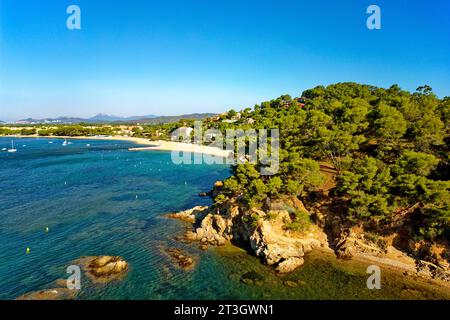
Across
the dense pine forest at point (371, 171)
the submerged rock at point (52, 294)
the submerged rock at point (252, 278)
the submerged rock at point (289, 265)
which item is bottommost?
the submerged rock at point (252, 278)

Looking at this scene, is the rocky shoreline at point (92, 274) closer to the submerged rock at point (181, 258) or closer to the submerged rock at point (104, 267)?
the submerged rock at point (104, 267)

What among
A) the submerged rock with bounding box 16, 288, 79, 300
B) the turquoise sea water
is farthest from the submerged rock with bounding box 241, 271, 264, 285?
the submerged rock with bounding box 16, 288, 79, 300

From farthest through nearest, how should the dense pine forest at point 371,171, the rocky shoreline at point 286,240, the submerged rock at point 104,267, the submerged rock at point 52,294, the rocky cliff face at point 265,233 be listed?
the rocky cliff face at point 265,233 → the dense pine forest at point 371,171 → the rocky shoreline at point 286,240 → the submerged rock at point 104,267 → the submerged rock at point 52,294

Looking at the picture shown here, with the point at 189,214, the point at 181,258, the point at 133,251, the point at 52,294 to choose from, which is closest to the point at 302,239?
the point at 181,258

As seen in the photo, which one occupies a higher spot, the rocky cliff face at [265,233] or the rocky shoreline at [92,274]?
the rocky cliff face at [265,233]

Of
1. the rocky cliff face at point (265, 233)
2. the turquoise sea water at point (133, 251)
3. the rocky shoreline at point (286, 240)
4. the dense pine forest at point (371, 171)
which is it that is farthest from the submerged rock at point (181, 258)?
the dense pine forest at point (371, 171)

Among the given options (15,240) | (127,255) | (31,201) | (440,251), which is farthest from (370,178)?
(31,201)

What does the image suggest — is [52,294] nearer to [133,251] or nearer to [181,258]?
[133,251]
